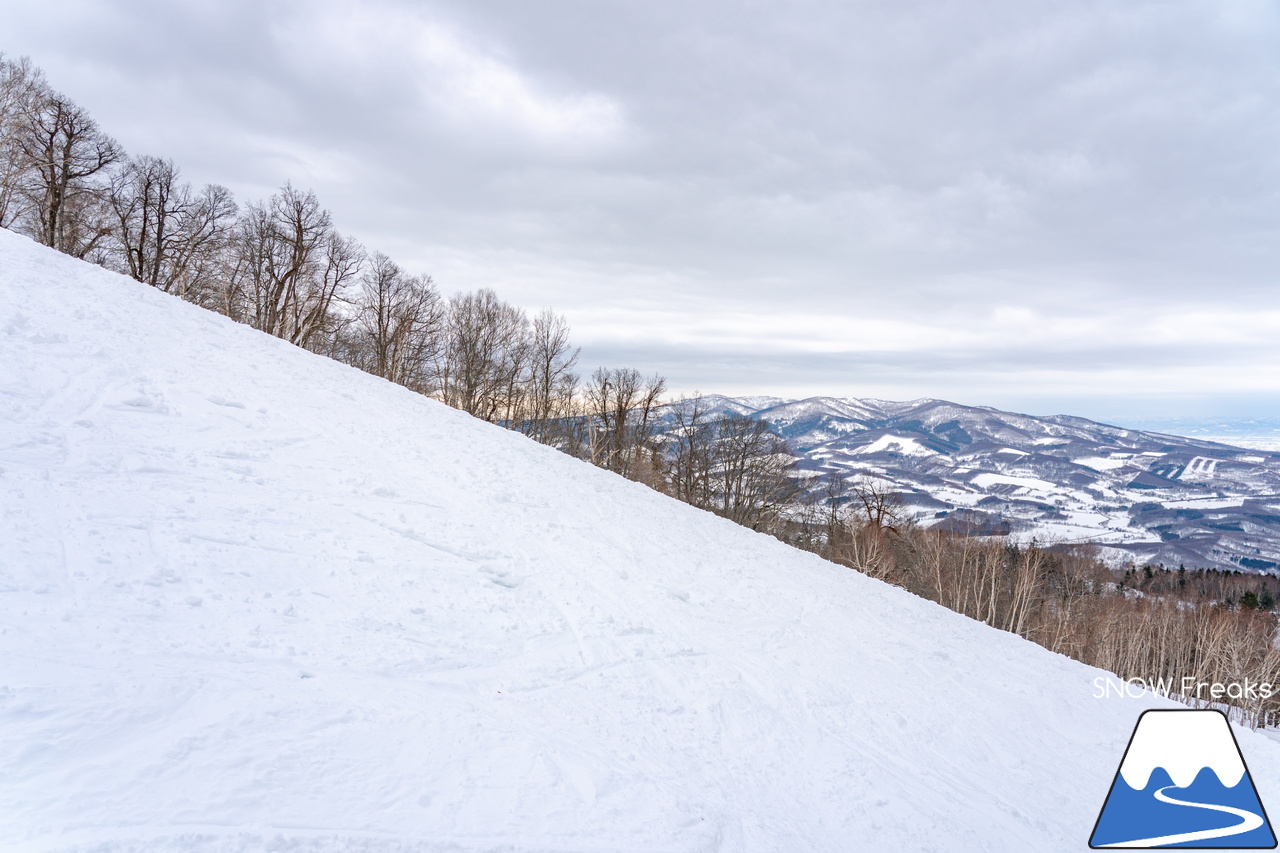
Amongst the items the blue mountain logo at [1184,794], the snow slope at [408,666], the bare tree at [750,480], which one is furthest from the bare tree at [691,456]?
the blue mountain logo at [1184,794]

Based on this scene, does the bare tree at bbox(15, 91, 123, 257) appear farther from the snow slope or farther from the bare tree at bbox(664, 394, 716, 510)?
the bare tree at bbox(664, 394, 716, 510)

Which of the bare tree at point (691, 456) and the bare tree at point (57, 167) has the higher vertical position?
the bare tree at point (57, 167)

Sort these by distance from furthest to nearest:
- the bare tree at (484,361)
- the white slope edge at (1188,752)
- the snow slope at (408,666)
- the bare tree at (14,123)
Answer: the bare tree at (484,361)
the bare tree at (14,123)
the white slope edge at (1188,752)
the snow slope at (408,666)

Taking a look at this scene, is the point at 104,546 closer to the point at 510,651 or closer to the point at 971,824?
the point at 510,651

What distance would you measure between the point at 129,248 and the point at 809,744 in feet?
118

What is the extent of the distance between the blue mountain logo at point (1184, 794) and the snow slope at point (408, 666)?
91 centimetres

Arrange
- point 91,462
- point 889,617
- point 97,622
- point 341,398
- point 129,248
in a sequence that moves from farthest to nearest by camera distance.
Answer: point 129,248
point 341,398
point 889,617
point 91,462
point 97,622

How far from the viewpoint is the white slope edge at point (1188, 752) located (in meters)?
5.19

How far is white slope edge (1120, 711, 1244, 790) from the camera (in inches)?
204

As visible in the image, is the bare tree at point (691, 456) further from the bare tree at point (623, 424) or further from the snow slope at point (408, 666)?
the snow slope at point (408, 666)

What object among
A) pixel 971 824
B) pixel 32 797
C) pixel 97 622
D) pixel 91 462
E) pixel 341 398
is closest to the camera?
pixel 32 797

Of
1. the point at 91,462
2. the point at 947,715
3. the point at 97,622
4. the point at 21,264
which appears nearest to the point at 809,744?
the point at 947,715

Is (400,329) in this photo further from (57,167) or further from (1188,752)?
(1188,752)

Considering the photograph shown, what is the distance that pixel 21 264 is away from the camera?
1227 cm
